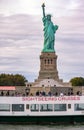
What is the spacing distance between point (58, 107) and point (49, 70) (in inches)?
2878

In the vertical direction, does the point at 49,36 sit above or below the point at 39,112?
above

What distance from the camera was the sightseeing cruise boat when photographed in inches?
1864

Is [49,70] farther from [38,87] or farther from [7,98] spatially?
[7,98]

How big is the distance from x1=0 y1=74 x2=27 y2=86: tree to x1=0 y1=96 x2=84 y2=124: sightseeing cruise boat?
84.9 metres

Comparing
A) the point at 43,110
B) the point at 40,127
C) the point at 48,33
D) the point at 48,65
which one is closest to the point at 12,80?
the point at 48,65

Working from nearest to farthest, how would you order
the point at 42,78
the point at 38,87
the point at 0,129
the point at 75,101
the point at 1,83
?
the point at 0,129 → the point at 75,101 → the point at 38,87 → the point at 42,78 → the point at 1,83

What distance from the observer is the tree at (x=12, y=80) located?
134 m

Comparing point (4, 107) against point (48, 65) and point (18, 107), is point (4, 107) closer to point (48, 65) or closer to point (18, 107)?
point (18, 107)

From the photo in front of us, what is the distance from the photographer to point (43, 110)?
47.6 m

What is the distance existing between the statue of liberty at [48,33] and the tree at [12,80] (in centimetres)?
1738

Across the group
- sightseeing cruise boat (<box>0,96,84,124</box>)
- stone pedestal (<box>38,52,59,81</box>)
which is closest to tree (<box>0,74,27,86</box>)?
stone pedestal (<box>38,52,59,81</box>)

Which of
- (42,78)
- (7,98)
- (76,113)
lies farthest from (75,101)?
(42,78)

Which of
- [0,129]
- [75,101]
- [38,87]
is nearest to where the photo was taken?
[0,129]

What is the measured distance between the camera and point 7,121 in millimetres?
47625
